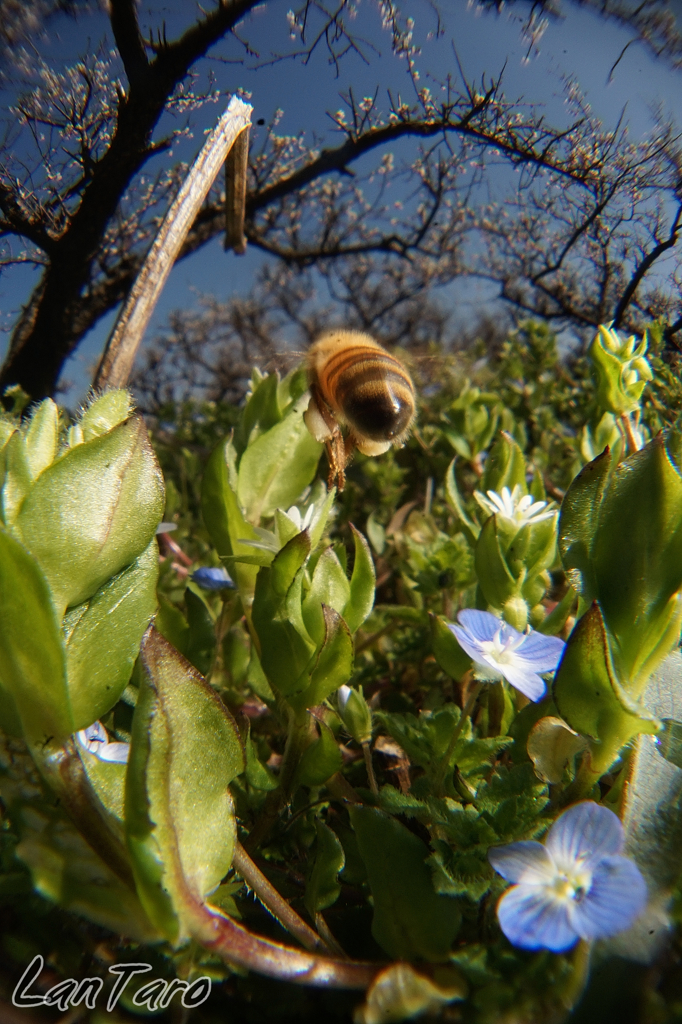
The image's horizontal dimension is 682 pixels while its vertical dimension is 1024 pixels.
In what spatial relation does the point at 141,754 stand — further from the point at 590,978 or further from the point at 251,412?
the point at 251,412

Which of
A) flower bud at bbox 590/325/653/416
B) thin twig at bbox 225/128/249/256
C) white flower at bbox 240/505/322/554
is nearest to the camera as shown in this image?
white flower at bbox 240/505/322/554

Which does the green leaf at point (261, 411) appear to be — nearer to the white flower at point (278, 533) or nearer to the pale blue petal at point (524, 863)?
the white flower at point (278, 533)

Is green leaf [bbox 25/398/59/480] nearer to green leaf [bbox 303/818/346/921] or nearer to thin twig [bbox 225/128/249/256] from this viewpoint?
green leaf [bbox 303/818/346/921]

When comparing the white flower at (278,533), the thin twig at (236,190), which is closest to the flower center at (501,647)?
the white flower at (278,533)

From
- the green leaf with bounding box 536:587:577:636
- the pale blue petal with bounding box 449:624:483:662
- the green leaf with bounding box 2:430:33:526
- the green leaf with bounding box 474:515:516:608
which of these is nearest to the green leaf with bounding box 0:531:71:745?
the green leaf with bounding box 2:430:33:526

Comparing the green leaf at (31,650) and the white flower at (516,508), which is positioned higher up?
the white flower at (516,508)

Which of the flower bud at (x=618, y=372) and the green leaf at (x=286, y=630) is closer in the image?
the green leaf at (x=286, y=630)
